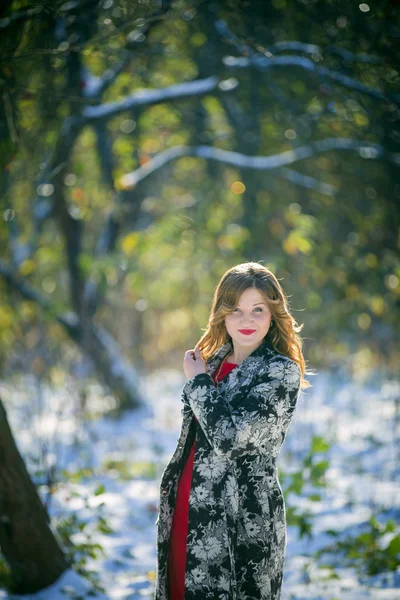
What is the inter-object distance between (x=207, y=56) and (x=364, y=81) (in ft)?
5.19

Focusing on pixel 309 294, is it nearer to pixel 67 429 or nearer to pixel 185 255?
pixel 185 255

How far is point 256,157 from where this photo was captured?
6711 mm

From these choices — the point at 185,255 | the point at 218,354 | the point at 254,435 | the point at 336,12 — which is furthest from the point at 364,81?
the point at 185,255

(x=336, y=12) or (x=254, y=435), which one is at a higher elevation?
(x=336, y=12)

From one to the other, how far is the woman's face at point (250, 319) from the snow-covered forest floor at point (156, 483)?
0.80 metres

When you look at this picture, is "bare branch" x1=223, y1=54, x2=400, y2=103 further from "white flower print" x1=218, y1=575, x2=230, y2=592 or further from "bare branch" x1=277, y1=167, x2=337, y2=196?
"white flower print" x1=218, y1=575, x2=230, y2=592

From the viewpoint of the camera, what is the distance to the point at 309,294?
24.2 feet

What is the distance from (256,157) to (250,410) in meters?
4.97

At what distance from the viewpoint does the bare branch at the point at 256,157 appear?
5988mm

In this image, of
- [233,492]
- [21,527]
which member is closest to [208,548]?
[233,492]

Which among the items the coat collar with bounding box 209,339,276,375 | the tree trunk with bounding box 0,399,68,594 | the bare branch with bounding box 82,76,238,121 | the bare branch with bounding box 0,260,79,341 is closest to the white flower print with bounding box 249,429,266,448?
the coat collar with bounding box 209,339,276,375

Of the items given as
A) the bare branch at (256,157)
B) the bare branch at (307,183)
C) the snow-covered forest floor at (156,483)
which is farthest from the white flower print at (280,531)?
the bare branch at (307,183)

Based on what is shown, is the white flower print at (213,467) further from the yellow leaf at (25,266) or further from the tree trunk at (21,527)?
the yellow leaf at (25,266)

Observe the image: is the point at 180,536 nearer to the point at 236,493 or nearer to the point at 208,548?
the point at 208,548
